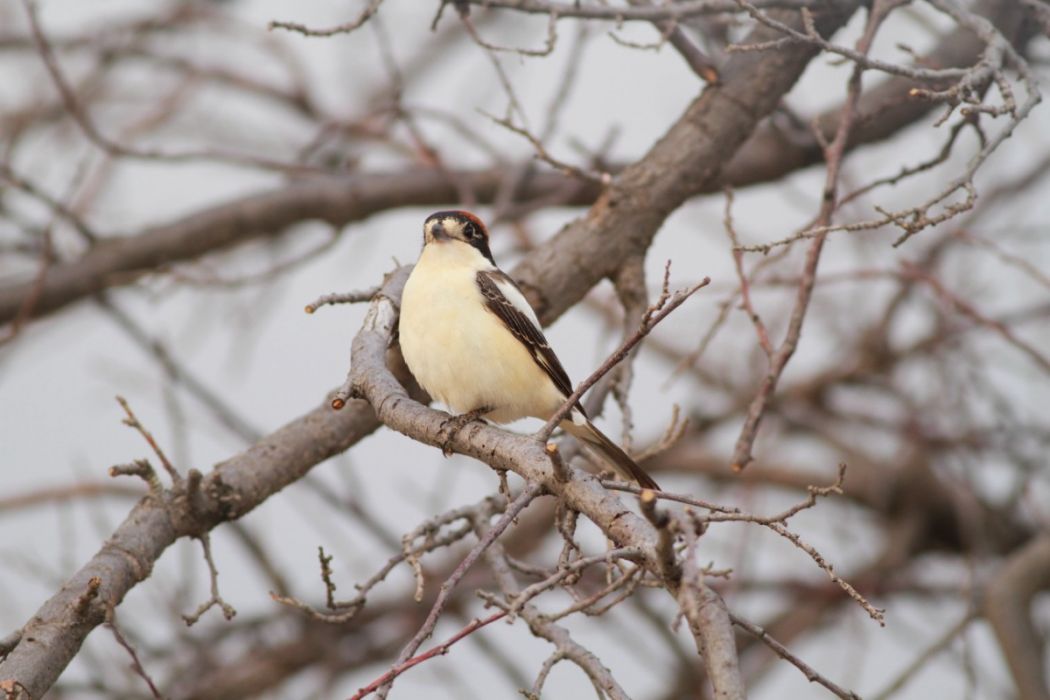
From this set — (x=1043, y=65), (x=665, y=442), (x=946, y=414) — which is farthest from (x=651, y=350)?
(x=665, y=442)

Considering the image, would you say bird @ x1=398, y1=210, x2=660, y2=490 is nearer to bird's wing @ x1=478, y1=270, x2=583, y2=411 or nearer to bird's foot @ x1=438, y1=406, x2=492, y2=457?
bird's wing @ x1=478, y1=270, x2=583, y2=411

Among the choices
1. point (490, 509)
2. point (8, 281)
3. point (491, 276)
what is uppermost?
point (8, 281)

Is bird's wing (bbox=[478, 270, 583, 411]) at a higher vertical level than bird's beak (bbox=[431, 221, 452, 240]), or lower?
lower

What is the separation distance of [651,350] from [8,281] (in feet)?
15.4

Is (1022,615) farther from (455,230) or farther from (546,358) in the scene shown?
(455,230)

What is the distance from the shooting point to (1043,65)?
5.58 metres

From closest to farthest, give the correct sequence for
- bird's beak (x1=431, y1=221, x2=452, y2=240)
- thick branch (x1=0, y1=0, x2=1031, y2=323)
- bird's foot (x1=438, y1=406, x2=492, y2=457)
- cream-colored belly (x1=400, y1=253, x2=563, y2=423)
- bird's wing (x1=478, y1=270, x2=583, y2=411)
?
bird's foot (x1=438, y1=406, x2=492, y2=457) → cream-colored belly (x1=400, y1=253, x2=563, y2=423) → bird's wing (x1=478, y1=270, x2=583, y2=411) → bird's beak (x1=431, y1=221, x2=452, y2=240) → thick branch (x1=0, y1=0, x2=1031, y2=323)

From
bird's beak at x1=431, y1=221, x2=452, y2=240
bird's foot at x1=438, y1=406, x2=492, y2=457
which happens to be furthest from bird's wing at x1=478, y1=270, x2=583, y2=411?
bird's foot at x1=438, y1=406, x2=492, y2=457

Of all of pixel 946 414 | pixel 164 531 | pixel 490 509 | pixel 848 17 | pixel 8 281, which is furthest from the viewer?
pixel 946 414

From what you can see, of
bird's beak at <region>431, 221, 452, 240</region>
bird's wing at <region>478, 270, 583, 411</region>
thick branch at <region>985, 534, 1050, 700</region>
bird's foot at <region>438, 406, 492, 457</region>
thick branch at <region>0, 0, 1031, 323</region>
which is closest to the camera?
bird's foot at <region>438, 406, 492, 457</region>

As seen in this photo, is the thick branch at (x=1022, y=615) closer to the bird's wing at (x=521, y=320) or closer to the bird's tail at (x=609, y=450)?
the bird's tail at (x=609, y=450)

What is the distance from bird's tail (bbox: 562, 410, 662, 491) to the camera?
13.5ft

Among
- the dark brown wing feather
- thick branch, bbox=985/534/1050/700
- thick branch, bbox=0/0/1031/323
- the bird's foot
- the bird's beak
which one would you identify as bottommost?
thick branch, bbox=985/534/1050/700

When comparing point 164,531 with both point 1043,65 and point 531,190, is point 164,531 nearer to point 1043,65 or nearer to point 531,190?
point 531,190
